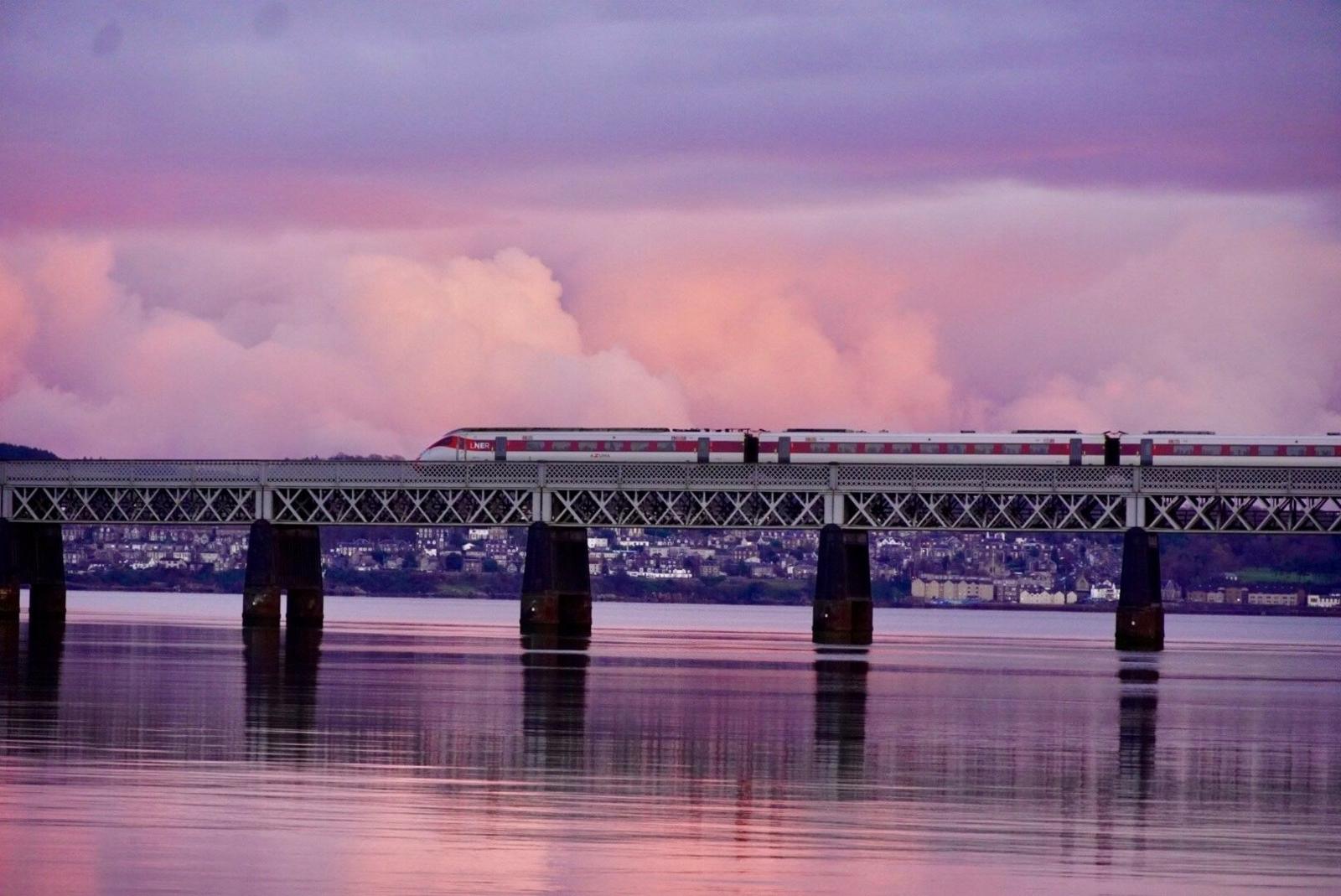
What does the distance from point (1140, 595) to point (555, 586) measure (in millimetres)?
27990

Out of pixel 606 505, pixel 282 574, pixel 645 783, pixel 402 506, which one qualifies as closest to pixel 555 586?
pixel 606 505

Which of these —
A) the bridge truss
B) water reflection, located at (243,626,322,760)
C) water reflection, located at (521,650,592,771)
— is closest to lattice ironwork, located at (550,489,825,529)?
the bridge truss

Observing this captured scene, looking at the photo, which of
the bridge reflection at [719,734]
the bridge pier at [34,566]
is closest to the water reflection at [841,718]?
the bridge reflection at [719,734]

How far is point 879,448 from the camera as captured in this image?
119250 mm

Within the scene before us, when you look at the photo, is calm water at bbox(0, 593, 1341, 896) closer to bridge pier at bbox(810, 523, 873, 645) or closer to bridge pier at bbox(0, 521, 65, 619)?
bridge pier at bbox(810, 523, 873, 645)

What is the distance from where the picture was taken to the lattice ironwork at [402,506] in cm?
12444

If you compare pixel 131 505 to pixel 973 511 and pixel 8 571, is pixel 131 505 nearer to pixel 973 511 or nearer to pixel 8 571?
pixel 8 571

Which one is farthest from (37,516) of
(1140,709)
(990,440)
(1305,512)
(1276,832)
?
(1276,832)

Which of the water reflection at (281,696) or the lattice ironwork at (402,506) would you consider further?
the lattice ironwork at (402,506)

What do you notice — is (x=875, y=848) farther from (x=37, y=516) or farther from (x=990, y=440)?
(x=37, y=516)

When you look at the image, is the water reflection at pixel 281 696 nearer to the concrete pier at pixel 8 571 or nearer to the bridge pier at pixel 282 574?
the bridge pier at pixel 282 574

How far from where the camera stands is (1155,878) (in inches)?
1111

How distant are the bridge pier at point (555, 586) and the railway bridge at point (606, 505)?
91 millimetres

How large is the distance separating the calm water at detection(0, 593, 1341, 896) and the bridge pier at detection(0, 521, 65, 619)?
190 ft
